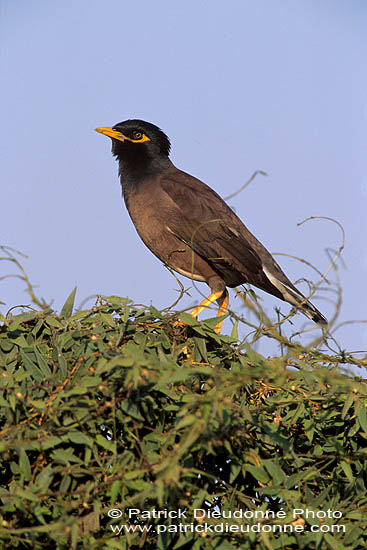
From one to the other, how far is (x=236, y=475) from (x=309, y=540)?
0.30m

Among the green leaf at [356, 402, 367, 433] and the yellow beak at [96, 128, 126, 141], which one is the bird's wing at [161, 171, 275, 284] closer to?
the yellow beak at [96, 128, 126, 141]

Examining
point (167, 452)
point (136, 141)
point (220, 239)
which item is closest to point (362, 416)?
point (167, 452)

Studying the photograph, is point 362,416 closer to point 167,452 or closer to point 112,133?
point 167,452

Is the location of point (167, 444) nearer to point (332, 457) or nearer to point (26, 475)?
point (26, 475)

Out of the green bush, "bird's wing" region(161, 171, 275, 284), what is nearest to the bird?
"bird's wing" region(161, 171, 275, 284)

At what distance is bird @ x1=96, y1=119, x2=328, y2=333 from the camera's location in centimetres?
495

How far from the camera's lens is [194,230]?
195 inches

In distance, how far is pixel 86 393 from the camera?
81.1 inches

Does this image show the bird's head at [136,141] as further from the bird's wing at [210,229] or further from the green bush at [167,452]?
the green bush at [167,452]

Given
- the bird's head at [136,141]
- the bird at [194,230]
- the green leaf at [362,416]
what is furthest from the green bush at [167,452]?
the bird's head at [136,141]

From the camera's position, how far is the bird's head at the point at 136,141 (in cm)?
552

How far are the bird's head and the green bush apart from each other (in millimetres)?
3208

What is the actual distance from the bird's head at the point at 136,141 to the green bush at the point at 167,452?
3208 millimetres

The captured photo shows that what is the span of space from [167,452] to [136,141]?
13.1 feet
